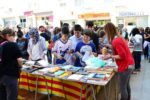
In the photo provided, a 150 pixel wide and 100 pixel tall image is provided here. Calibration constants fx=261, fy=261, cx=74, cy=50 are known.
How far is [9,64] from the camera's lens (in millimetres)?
3529

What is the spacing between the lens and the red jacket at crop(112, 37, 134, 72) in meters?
3.69

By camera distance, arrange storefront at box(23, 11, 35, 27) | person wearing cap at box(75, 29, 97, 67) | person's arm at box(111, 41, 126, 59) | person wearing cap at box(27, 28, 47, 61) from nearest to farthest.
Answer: person's arm at box(111, 41, 126, 59) < person wearing cap at box(75, 29, 97, 67) < person wearing cap at box(27, 28, 47, 61) < storefront at box(23, 11, 35, 27)

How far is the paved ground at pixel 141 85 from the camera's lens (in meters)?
5.16

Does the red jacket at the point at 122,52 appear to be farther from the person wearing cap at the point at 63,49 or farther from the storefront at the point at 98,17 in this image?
the storefront at the point at 98,17

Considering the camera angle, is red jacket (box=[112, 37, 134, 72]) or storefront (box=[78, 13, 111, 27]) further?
storefront (box=[78, 13, 111, 27])

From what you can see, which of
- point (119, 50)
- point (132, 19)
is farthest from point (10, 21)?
point (119, 50)

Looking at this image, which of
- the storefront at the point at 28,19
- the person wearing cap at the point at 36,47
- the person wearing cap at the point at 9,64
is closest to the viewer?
the person wearing cap at the point at 9,64

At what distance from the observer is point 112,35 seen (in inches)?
148

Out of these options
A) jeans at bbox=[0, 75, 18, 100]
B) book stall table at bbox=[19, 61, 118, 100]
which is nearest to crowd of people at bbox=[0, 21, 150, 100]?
jeans at bbox=[0, 75, 18, 100]

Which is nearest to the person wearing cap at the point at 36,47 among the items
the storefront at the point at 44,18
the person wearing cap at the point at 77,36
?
the person wearing cap at the point at 77,36

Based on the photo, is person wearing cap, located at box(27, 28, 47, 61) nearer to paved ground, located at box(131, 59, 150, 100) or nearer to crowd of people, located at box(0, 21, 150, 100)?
crowd of people, located at box(0, 21, 150, 100)

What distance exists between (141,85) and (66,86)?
2444mm

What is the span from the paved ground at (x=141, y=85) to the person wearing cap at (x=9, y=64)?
2.47 meters

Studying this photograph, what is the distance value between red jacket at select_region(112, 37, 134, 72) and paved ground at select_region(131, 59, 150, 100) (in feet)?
4.71
